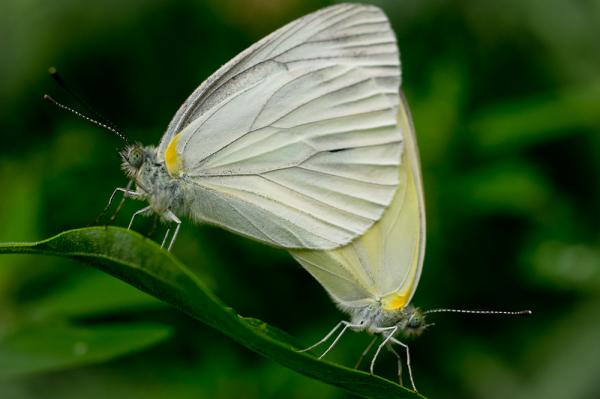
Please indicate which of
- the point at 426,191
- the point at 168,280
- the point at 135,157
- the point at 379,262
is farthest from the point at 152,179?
the point at 426,191

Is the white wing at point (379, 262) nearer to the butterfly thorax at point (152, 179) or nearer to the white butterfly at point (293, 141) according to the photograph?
the white butterfly at point (293, 141)

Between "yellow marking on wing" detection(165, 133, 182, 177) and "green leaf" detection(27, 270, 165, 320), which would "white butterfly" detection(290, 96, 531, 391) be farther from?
"green leaf" detection(27, 270, 165, 320)

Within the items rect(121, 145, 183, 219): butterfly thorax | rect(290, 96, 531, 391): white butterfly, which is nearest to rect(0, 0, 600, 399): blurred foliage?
rect(121, 145, 183, 219): butterfly thorax

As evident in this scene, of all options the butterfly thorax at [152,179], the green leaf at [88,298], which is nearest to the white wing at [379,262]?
the butterfly thorax at [152,179]

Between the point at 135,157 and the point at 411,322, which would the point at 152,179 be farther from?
the point at 411,322

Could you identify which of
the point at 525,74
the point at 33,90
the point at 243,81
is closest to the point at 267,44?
the point at 243,81

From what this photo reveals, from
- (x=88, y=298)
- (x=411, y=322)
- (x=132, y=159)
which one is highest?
(x=132, y=159)

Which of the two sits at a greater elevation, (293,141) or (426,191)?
(293,141)
